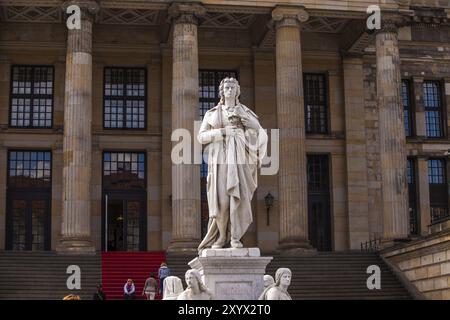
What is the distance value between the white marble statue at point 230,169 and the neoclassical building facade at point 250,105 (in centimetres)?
2414

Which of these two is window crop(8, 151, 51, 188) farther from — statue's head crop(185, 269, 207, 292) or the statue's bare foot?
statue's head crop(185, 269, 207, 292)

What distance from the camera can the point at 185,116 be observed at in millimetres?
34500

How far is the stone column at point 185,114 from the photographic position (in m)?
33.6

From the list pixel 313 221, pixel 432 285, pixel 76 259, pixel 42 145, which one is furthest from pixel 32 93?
pixel 432 285

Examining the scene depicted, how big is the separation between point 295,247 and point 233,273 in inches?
985

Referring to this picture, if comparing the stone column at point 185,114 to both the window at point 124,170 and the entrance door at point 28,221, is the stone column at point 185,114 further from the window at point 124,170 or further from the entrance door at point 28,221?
the entrance door at point 28,221

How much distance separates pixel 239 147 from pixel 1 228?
30.9 m

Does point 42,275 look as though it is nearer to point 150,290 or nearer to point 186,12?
point 150,290

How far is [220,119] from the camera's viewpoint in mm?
10461

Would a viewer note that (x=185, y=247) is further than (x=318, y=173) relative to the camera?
No

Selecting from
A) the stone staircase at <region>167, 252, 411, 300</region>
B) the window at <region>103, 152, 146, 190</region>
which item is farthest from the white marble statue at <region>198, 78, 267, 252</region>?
the window at <region>103, 152, 146, 190</region>

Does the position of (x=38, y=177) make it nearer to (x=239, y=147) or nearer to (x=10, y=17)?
(x=10, y=17)

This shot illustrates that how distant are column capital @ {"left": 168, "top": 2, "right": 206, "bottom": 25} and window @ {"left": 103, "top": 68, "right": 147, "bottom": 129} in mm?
6852

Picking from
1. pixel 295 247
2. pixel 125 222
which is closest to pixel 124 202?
pixel 125 222
